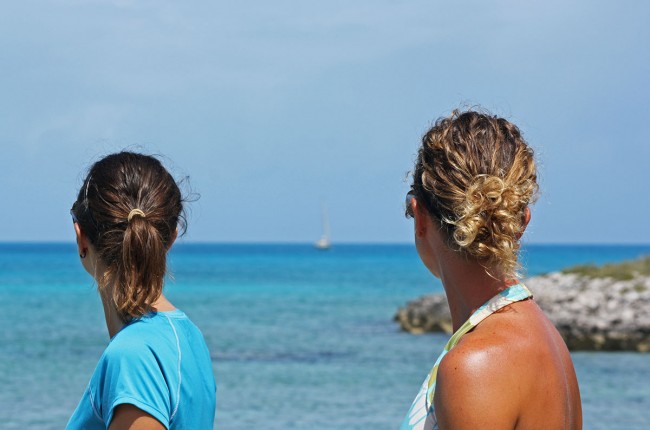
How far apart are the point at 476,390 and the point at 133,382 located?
98cm

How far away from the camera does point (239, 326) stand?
Result: 33.3 m

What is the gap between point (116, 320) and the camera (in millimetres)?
2795

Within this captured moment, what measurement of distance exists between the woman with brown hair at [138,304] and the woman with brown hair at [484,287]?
73cm

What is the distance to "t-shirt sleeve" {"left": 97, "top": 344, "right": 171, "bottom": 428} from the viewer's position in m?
2.60

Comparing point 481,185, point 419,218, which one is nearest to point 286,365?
point 419,218

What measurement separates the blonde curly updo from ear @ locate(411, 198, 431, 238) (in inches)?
0.7

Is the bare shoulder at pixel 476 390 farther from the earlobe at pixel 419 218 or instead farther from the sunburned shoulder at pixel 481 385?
the earlobe at pixel 419 218

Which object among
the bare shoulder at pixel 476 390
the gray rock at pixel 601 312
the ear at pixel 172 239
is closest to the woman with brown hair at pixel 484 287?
the bare shoulder at pixel 476 390

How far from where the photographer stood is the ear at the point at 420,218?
2.38 m

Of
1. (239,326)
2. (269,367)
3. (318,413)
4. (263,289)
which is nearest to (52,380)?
(269,367)

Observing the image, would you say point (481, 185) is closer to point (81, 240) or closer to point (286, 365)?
→ point (81, 240)

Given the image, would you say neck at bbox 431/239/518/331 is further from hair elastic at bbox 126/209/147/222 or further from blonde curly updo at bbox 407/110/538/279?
hair elastic at bbox 126/209/147/222

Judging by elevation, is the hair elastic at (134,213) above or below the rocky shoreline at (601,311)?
above

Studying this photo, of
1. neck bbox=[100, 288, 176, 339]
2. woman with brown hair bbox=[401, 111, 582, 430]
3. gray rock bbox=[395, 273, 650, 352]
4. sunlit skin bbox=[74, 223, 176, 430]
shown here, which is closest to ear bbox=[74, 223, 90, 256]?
sunlit skin bbox=[74, 223, 176, 430]
